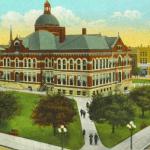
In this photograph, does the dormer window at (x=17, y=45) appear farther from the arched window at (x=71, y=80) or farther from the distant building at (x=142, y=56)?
the distant building at (x=142, y=56)

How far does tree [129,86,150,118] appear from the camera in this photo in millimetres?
54219

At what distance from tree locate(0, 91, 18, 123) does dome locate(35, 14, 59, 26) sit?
122 ft

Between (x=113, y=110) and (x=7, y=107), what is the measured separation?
12.6 meters

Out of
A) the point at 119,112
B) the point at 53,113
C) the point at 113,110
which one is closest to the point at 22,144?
the point at 53,113

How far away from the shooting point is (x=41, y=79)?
75.9 metres

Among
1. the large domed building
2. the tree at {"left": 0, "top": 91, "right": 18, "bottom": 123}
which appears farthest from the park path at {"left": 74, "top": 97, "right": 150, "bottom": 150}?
the large domed building

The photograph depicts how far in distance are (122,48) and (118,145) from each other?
129 feet

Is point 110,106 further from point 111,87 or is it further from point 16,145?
point 111,87

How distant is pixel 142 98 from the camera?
179 ft

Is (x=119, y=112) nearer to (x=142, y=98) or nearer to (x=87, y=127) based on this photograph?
(x=87, y=127)

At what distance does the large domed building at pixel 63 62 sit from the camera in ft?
227

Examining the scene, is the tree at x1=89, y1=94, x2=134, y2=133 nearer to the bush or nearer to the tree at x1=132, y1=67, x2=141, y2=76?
the bush

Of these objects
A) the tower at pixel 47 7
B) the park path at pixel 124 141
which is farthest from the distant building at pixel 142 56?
the park path at pixel 124 141

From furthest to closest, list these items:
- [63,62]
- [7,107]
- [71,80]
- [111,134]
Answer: [63,62]
[71,80]
[7,107]
[111,134]
